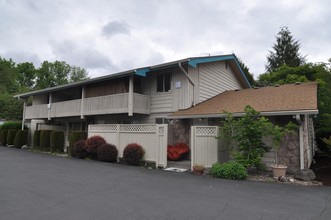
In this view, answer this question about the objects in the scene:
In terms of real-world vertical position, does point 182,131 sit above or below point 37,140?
above

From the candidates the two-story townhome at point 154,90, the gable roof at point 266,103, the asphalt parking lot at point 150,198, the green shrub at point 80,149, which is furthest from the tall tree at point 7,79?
the asphalt parking lot at point 150,198

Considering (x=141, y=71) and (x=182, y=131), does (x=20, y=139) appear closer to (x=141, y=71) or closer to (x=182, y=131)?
(x=141, y=71)

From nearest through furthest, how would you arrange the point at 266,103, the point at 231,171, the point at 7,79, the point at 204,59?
the point at 231,171
the point at 266,103
the point at 204,59
the point at 7,79

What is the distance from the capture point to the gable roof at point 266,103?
10031mm

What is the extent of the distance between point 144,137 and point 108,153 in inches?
87.1

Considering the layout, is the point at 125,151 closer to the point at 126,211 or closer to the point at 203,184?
the point at 203,184

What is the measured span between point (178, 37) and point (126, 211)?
52.2 feet

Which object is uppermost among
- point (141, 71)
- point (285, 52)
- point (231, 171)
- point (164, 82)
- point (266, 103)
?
point (285, 52)

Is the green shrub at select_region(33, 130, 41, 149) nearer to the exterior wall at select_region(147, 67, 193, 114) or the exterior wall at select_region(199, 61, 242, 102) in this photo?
the exterior wall at select_region(147, 67, 193, 114)

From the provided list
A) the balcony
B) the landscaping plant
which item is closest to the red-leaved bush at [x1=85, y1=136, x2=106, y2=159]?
the balcony

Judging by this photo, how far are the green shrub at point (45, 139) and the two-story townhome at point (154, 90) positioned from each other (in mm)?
1714

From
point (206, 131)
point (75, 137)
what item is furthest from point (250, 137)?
point (75, 137)

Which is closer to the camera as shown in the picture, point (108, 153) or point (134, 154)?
point (134, 154)

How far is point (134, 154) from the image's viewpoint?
11945mm
